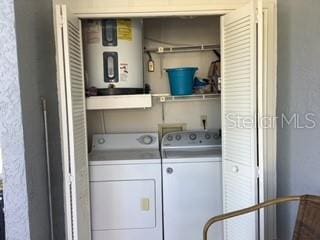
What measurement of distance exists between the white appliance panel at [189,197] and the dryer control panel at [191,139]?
1.29ft

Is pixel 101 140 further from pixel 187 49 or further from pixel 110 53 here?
pixel 187 49

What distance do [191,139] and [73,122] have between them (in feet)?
4.36

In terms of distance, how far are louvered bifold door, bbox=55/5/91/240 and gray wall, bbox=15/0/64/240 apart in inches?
5.1

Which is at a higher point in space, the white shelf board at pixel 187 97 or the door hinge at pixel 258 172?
the white shelf board at pixel 187 97

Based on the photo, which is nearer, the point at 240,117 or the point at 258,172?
the point at 258,172

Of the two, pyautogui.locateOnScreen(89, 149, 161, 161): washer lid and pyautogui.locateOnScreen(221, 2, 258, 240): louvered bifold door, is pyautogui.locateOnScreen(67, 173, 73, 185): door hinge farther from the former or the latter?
pyautogui.locateOnScreen(221, 2, 258, 240): louvered bifold door

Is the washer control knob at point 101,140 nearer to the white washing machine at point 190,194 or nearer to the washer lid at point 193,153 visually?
the washer lid at point 193,153

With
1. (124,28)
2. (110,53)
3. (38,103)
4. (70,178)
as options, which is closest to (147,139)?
(110,53)

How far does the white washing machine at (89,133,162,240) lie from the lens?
9.50 ft

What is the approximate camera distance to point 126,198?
2.92 metres

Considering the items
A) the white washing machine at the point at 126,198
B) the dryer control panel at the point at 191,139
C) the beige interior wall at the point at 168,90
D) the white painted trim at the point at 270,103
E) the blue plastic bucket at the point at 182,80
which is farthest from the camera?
the beige interior wall at the point at 168,90

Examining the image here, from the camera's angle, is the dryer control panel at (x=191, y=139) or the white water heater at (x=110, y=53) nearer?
the white water heater at (x=110, y=53)

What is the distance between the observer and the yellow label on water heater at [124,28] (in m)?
2.94

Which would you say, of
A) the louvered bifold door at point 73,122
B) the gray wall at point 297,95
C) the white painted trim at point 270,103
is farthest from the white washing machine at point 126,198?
the gray wall at point 297,95
